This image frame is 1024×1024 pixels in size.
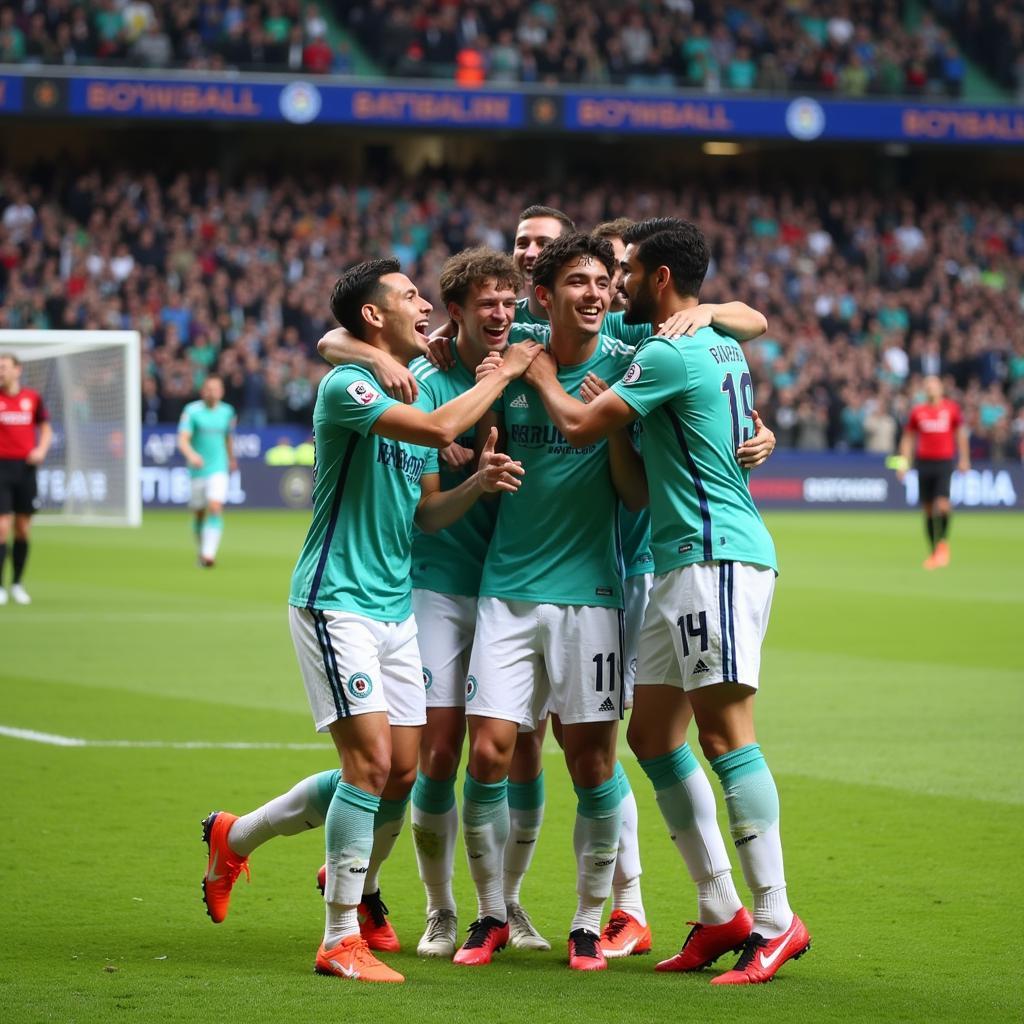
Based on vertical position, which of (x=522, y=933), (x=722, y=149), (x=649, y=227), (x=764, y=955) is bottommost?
(x=522, y=933)

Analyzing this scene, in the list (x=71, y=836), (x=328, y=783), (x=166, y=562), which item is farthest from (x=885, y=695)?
(x=166, y=562)

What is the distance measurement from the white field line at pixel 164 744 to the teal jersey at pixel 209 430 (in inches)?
456

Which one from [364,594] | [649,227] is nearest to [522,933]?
[364,594]

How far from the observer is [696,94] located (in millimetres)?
39438

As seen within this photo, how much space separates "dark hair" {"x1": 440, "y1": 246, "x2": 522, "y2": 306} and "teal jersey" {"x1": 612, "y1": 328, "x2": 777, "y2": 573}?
584 mm

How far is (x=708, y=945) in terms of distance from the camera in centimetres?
559

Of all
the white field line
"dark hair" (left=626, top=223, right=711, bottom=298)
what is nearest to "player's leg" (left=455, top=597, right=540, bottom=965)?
"dark hair" (left=626, top=223, right=711, bottom=298)

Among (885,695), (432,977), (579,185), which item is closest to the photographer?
(432,977)

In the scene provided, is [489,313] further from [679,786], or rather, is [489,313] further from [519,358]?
[679,786]

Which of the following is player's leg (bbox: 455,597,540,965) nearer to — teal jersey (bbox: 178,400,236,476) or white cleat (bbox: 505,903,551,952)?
white cleat (bbox: 505,903,551,952)

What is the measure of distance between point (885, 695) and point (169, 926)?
671 cm

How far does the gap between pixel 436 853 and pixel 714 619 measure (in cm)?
128

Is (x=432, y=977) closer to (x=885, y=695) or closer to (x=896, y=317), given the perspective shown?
(x=885, y=695)

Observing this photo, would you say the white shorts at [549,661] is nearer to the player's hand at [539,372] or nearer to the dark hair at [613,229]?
the player's hand at [539,372]
